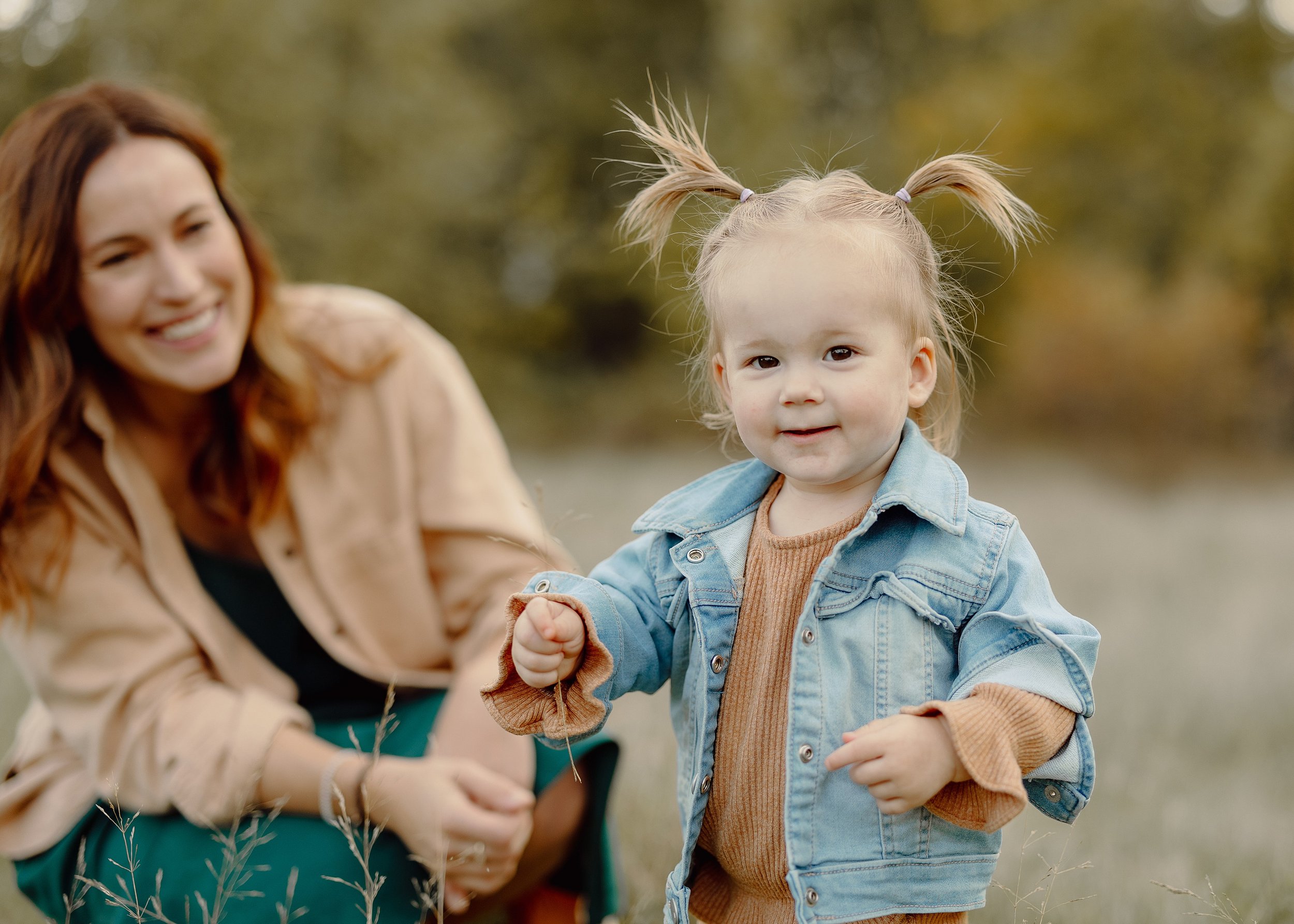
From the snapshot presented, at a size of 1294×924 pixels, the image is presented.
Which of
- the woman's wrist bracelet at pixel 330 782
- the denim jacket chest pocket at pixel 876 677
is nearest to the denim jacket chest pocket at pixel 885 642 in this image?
the denim jacket chest pocket at pixel 876 677

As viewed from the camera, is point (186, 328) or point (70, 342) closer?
point (186, 328)

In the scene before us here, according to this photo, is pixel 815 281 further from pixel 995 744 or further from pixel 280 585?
pixel 280 585

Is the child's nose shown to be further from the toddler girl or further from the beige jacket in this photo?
the beige jacket

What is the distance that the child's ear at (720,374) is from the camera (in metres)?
1.65

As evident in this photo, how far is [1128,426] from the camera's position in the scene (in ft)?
34.3

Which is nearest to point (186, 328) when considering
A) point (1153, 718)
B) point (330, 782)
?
point (330, 782)

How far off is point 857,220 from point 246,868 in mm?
1917

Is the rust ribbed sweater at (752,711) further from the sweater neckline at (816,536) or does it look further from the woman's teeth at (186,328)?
the woman's teeth at (186,328)

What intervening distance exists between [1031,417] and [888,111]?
15.5 feet

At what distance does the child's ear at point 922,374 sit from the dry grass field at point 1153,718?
1.83 ft

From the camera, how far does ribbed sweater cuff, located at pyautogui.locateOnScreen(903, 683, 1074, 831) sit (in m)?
1.32

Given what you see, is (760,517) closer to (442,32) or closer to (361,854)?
(361,854)

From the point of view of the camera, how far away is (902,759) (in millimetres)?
1324

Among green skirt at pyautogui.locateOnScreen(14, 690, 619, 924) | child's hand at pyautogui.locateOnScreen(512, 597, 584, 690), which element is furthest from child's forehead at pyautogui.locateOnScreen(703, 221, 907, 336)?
green skirt at pyautogui.locateOnScreen(14, 690, 619, 924)
